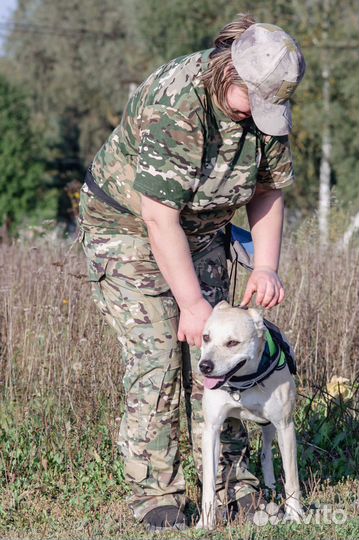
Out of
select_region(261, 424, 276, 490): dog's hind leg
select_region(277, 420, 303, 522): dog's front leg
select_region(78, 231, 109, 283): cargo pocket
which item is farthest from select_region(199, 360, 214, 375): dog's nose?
select_region(261, 424, 276, 490): dog's hind leg

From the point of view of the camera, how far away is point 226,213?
4.09 metres

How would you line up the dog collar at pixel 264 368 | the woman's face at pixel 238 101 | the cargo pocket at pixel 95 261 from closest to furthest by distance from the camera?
the woman's face at pixel 238 101 → the dog collar at pixel 264 368 → the cargo pocket at pixel 95 261

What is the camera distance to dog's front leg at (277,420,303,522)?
4.14 meters

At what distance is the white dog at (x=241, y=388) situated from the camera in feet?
12.8

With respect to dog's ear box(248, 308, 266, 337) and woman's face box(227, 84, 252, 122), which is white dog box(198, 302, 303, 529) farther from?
woman's face box(227, 84, 252, 122)

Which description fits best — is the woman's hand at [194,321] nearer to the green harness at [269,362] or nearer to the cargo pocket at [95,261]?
the green harness at [269,362]

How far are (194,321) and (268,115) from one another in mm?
886

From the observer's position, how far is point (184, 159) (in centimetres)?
369

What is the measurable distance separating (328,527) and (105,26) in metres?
34.2

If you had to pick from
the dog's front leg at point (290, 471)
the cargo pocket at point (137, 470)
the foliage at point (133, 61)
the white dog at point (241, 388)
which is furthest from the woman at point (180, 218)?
the foliage at point (133, 61)

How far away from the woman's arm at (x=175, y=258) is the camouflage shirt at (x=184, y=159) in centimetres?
6

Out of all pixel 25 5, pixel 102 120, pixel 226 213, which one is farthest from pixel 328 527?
pixel 25 5

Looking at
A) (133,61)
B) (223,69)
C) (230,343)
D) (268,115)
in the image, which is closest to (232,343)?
(230,343)

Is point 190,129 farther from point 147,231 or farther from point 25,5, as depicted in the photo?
point 25,5
